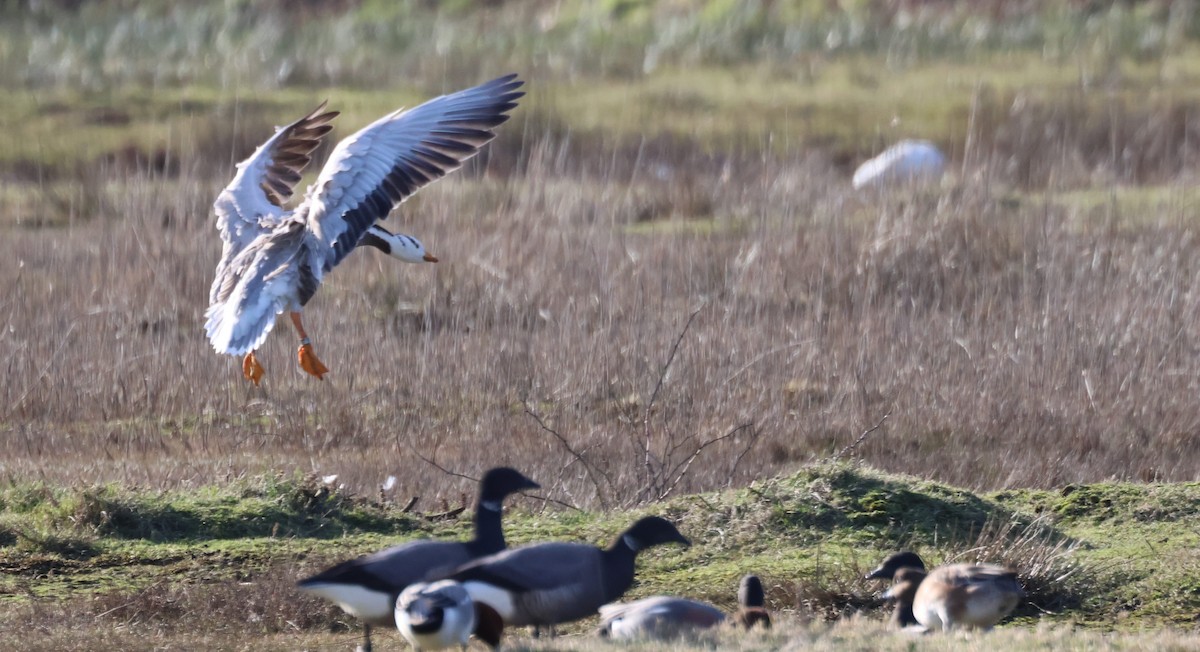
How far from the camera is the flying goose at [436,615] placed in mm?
4926

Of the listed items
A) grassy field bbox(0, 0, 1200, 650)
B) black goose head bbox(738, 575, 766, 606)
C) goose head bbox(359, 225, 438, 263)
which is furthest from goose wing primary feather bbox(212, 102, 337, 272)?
black goose head bbox(738, 575, 766, 606)

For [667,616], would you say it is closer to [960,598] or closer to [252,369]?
[960,598]

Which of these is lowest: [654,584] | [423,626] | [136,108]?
[654,584]

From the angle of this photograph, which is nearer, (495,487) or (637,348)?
(495,487)

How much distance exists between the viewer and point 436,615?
16.1 ft

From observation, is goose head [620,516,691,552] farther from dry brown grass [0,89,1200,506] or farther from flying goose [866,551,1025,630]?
dry brown grass [0,89,1200,506]

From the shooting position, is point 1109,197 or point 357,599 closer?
point 357,599

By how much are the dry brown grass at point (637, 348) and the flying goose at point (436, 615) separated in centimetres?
345

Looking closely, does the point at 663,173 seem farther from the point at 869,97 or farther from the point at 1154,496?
the point at 1154,496

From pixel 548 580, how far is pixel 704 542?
1952 millimetres

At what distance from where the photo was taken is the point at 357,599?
17.8 ft

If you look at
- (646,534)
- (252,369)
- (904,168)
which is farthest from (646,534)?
(904,168)

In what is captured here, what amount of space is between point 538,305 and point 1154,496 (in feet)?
18.6

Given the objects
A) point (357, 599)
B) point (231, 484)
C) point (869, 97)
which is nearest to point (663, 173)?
point (869, 97)
